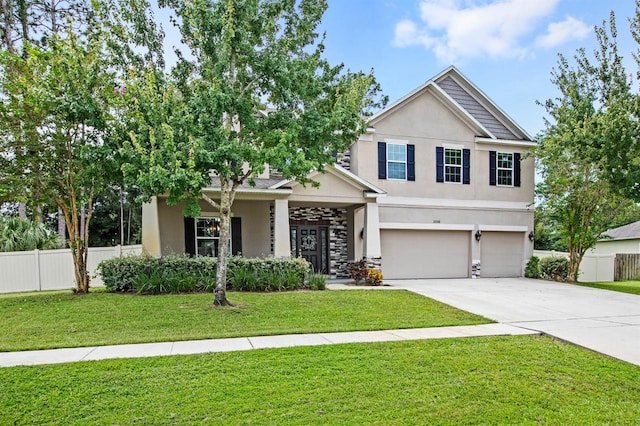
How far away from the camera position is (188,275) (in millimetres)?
10922

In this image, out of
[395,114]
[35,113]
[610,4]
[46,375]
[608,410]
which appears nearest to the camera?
[608,410]

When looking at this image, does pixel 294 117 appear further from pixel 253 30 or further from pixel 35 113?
pixel 35 113

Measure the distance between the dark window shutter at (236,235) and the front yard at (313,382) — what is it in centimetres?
630

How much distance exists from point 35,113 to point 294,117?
6.34 meters

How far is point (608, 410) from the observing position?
159 inches

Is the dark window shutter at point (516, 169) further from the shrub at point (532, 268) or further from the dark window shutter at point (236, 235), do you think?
the dark window shutter at point (236, 235)

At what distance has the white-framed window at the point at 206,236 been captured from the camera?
44.1 ft

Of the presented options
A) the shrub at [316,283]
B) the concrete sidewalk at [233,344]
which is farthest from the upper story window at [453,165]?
the concrete sidewalk at [233,344]

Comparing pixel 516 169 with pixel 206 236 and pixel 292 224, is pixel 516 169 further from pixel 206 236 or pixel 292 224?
pixel 206 236

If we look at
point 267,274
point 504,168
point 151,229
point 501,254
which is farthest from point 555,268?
point 151,229

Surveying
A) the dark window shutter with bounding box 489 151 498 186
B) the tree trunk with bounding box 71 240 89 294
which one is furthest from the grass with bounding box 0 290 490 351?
the dark window shutter with bounding box 489 151 498 186

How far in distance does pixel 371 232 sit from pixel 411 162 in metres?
3.54

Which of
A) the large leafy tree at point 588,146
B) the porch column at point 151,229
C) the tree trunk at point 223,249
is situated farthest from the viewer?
the large leafy tree at point 588,146

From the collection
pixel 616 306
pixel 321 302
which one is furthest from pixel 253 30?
pixel 616 306
